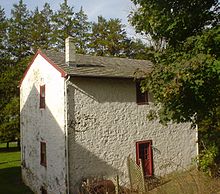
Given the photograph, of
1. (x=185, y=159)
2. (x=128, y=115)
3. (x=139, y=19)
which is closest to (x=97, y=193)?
(x=128, y=115)

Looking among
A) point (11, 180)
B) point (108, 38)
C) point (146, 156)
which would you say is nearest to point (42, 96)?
point (146, 156)

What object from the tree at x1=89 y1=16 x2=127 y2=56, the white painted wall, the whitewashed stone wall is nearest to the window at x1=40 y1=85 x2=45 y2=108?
the white painted wall

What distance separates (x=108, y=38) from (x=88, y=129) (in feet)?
108

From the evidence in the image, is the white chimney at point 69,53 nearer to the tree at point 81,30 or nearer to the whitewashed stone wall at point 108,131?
the whitewashed stone wall at point 108,131

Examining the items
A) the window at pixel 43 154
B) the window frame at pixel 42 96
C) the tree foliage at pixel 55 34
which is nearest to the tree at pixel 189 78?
the window frame at pixel 42 96

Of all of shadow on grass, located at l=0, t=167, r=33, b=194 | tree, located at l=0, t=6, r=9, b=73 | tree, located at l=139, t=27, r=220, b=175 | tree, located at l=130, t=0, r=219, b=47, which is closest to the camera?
tree, located at l=139, t=27, r=220, b=175

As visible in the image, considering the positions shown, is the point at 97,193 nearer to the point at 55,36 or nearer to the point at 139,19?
the point at 139,19

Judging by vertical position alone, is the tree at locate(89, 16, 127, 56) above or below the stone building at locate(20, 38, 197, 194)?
above

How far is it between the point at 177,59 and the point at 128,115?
6606 mm

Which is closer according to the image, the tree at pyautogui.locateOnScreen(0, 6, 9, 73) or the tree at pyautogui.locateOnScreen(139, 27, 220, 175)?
the tree at pyautogui.locateOnScreen(139, 27, 220, 175)

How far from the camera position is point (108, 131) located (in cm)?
1628

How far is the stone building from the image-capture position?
15266 mm

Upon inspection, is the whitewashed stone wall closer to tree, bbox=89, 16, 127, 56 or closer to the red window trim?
the red window trim

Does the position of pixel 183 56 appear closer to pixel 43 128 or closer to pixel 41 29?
pixel 43 128
